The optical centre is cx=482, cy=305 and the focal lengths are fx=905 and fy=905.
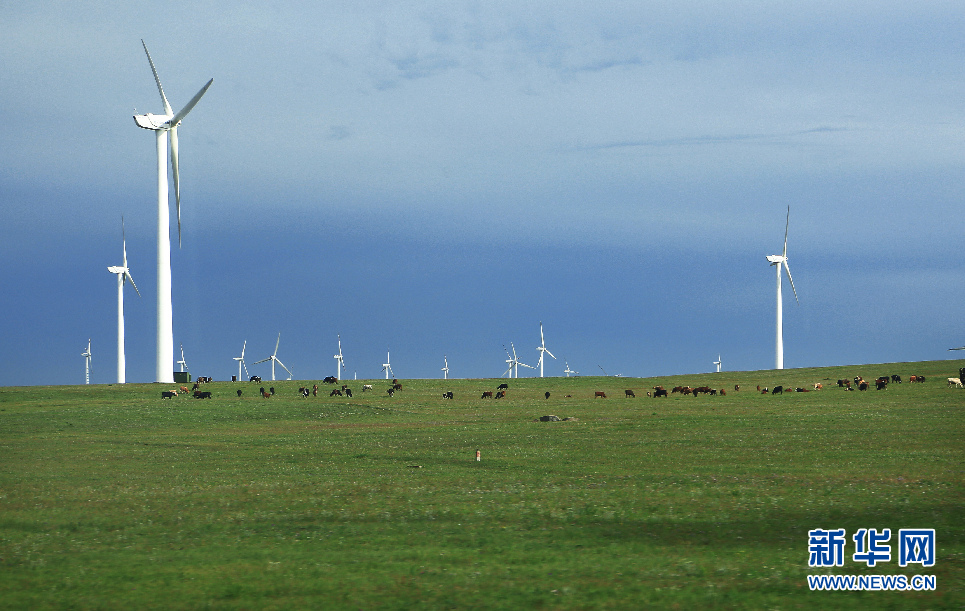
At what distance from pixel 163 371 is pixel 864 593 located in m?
106

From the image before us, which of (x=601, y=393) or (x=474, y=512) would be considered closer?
(x=474, y=512)

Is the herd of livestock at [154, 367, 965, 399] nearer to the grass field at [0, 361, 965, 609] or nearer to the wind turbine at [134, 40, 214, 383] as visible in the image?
the wind turbine at [134, 40, 214, 383]

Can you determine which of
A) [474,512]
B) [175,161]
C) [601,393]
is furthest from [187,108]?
[474,512]

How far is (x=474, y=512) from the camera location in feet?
89.2

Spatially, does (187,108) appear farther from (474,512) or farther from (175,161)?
(474,512)

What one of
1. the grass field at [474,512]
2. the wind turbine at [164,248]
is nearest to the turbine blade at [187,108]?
the wind turbine at [164,248]

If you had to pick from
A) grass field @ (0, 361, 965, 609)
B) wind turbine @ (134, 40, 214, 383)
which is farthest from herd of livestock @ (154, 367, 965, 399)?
grass field @ (0, 361, 965, 609)

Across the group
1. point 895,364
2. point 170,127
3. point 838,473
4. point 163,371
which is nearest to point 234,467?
point 838,473

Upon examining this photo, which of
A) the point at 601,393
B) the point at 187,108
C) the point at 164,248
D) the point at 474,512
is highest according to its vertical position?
the point at 187,108

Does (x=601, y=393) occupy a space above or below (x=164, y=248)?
below

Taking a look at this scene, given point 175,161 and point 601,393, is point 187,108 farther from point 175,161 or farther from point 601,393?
point 601,393

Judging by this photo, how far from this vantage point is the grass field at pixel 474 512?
18.2 m

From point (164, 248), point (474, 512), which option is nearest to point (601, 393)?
point (164, 248)

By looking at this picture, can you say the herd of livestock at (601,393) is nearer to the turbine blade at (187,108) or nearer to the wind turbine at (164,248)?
the wind turbine at (164,248)
